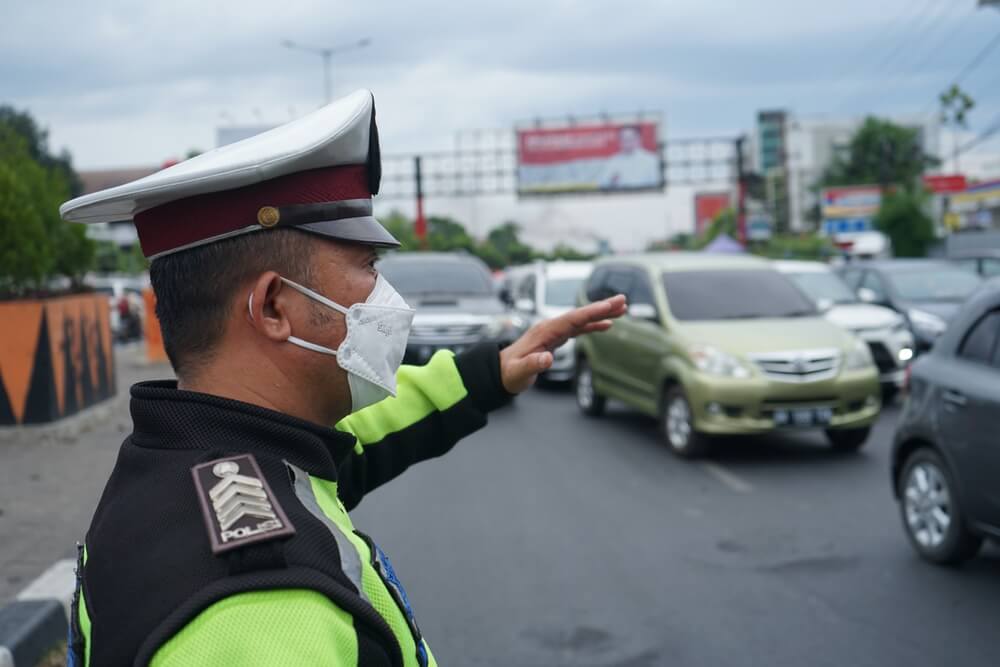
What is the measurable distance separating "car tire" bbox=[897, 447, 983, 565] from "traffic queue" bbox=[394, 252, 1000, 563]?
0.4 inches

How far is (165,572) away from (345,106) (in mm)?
817

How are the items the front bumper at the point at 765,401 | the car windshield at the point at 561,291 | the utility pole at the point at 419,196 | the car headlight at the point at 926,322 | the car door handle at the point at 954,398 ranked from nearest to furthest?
the car door handle at the point at 954,398, the front bumper at the point at 765,401, the car headlight at the point at 926,322, the car windshield at the point at 561,291, the utility pole at the point at 419,196

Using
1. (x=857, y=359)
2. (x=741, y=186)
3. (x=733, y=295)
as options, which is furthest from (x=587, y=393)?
(x=741, y=186)

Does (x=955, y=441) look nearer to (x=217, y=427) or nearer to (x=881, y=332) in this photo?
(x=217, y=427)

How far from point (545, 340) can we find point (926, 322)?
12391 millimetres

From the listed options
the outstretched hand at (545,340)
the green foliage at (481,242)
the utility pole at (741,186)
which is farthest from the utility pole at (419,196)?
the outstretched hand at (545,340)

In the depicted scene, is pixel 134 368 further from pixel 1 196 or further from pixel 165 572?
pixel 165 572

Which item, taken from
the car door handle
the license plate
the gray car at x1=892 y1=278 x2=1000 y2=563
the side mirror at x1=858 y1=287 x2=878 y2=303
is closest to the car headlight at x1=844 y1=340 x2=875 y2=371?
the license plate

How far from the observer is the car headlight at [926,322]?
44.7 ft

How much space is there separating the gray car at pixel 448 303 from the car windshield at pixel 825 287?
155 inches

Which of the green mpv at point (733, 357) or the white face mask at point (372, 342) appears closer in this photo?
the white face mask at point (372, 342)

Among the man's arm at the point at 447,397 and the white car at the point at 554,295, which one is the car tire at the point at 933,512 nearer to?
the man's arm at the point at 447,397

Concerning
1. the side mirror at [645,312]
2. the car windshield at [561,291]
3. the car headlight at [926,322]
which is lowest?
the car headlight at [926,322]

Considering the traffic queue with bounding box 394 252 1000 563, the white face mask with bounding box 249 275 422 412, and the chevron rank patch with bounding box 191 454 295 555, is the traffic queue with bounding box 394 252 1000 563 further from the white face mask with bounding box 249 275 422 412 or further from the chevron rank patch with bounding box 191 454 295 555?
the chevron rank patch with bounding box 191 454 295 555
